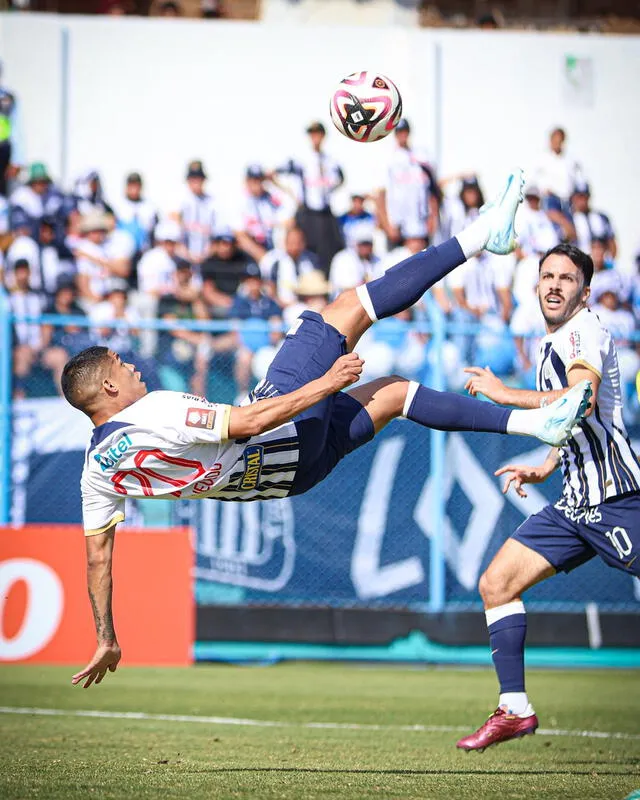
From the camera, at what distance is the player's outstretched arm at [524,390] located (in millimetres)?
6270

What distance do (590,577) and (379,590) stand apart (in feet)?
7.48

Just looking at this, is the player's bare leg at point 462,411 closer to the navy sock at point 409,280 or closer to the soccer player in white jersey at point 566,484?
the soccer player in white jersey at point 566,484

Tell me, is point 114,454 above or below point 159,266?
below

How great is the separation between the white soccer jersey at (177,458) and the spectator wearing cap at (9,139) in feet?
37.5

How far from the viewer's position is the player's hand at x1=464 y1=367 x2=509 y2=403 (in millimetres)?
6512

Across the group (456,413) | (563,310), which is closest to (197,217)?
(563,310)

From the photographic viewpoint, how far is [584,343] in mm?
6410

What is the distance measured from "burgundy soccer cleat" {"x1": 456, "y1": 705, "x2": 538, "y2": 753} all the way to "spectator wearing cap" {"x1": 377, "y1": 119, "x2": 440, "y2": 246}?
33.5ft

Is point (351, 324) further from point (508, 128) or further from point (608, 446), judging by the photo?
point (508, 128)

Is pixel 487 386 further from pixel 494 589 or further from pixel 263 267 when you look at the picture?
pixel 263 267

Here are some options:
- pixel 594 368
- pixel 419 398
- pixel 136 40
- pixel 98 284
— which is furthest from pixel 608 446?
pixel 136 40

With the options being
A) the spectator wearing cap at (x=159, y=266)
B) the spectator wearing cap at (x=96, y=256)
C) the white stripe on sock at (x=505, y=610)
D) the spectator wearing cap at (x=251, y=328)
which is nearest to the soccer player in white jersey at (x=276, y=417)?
the white stripe on sock at (x=505, y=610)

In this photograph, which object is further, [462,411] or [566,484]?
[566,484]

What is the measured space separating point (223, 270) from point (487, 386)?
30.6 feet
